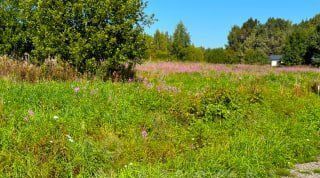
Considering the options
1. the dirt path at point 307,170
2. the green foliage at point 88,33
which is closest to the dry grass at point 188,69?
the green foliage at point 88,33

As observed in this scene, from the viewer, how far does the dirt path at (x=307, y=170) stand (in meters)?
7.02

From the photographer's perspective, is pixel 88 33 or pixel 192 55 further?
pixel 192 55

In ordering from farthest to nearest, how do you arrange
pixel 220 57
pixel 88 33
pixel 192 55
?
pixel 220 57 < pixel 192 55 < pixel 88 33

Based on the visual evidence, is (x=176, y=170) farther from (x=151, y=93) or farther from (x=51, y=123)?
(x=151, y=93)

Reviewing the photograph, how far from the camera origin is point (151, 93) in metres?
10.2

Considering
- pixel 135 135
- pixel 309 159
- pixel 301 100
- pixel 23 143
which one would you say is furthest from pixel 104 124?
pixel 301 100

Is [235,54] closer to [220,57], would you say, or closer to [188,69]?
[220,57]

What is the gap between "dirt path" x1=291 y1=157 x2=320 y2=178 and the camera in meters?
7.02

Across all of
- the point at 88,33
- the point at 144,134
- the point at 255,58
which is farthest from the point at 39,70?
the point at 255,58

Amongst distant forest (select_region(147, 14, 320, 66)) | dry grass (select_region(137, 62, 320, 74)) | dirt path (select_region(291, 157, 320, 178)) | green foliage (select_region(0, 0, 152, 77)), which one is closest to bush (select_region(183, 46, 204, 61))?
distant forest (select_region(147, 14, 320, 66))

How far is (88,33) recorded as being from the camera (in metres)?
12.6

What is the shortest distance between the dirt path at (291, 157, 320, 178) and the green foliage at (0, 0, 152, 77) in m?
6.86

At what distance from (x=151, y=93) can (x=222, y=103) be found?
1728 millimetres

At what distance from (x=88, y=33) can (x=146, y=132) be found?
5.60 meters
